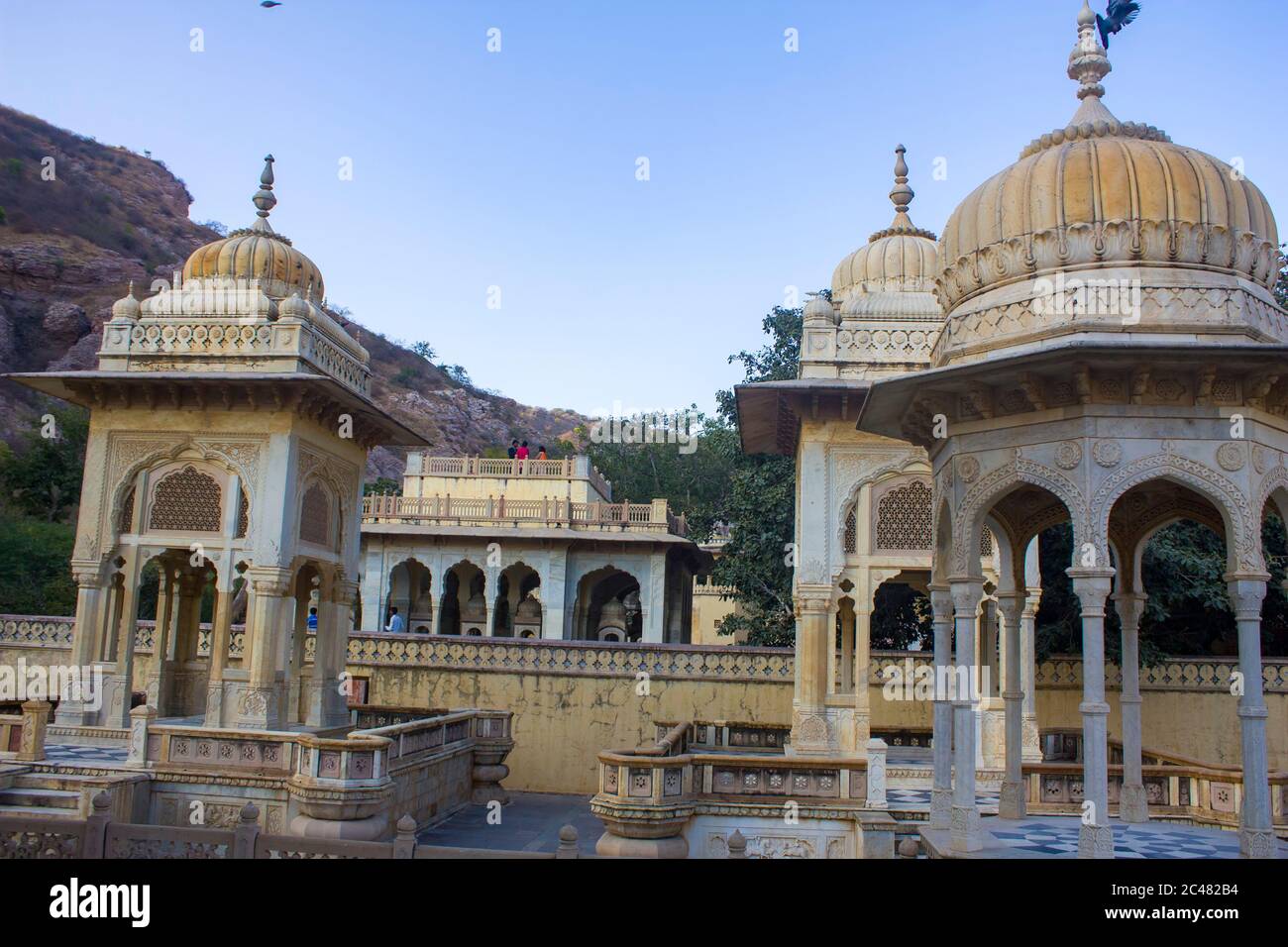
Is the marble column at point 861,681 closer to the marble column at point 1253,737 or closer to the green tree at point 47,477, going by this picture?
the marble column at point 1253,737

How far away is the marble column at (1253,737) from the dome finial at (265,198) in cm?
1361

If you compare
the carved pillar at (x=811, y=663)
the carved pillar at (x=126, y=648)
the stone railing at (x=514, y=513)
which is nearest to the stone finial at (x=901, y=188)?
the carved pillar at (x=811, y=663)

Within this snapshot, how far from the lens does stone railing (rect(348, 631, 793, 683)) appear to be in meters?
19.0

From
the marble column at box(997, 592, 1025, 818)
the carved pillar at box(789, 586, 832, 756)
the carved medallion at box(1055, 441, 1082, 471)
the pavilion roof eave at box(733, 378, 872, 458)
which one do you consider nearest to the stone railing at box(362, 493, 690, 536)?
the pavilion roof eave at box(733, 378, 872, 458)

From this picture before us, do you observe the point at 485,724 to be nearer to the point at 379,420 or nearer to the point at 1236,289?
the point at 379,420

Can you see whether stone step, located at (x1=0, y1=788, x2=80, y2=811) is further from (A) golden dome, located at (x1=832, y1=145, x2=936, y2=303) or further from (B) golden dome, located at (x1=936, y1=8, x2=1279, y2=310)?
(A) golden dome, located at (x1=832, y1=145, x2=936, y2=303)

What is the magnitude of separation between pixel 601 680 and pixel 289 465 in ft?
23.9

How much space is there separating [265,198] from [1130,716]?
1355cm

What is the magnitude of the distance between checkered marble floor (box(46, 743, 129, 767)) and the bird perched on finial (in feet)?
42.9

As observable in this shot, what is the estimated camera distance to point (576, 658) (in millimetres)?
19328

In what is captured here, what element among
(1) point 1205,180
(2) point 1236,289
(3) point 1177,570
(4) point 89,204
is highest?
(4) point 89,204
